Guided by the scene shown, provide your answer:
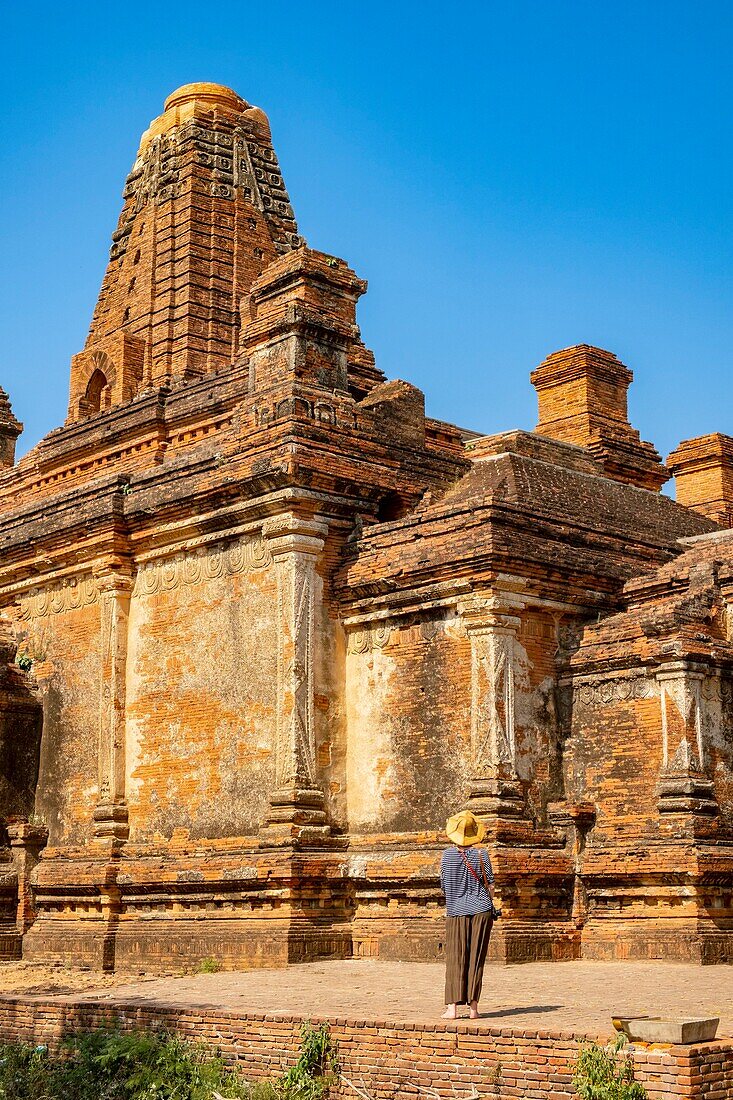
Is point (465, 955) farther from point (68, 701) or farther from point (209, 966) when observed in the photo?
point (68, 701)

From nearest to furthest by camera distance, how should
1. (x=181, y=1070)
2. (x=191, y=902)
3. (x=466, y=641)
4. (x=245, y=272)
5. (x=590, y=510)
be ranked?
(x=181, y=1070) → (x=466, y=641) → (x=191, y=902) → (x=590, y=510) → (x=245, y=272)

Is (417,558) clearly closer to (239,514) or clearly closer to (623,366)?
(239,514)

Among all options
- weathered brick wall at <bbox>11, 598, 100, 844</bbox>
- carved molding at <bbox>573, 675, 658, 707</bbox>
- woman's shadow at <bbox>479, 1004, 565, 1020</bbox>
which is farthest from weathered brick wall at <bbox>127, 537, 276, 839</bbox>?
woman's shadow at <bbox>479, 1004, 565, 1020</bbox>

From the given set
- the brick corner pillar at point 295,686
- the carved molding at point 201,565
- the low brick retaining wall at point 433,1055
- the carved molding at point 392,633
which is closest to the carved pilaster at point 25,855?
the carved molding at point 201,565

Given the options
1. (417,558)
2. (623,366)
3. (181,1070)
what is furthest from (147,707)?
(623,366)

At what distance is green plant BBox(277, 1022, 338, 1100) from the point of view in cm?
940

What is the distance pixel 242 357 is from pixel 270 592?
5026 mm

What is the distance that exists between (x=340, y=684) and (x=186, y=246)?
10.1 meters

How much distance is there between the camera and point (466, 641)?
15070 mm

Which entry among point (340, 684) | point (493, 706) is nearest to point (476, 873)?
point (493, 706)

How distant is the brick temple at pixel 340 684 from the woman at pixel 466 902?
367 centimetres

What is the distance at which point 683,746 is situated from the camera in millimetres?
14211

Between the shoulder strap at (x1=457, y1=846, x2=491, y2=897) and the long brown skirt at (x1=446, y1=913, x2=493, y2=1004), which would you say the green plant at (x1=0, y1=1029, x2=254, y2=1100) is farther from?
the shoulder strap at (x1=457, y1=846, x2=491, y2=897)

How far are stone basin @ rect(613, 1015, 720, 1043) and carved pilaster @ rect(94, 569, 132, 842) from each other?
1055cm
